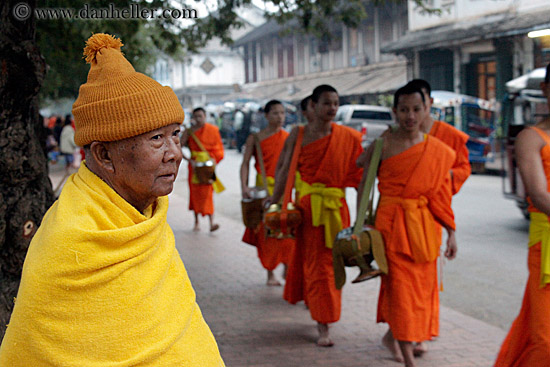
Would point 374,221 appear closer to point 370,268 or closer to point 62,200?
point 370,268

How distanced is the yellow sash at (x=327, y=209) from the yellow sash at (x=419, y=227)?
838mm

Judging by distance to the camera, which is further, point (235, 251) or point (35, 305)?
point (235, 251)

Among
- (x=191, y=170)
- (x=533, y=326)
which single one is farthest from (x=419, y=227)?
(x=191, y=170)

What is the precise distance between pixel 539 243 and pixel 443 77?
2317cm

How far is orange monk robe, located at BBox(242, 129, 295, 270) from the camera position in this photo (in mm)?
7188

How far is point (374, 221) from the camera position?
5035 millimetres

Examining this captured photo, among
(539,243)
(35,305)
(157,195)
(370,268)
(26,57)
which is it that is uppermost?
(26,57)

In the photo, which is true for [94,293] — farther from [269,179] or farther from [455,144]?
[269,179]

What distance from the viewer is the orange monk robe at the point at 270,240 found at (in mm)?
7188

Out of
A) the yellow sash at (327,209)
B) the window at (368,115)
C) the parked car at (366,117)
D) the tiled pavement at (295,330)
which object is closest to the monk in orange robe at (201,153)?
the tiled pavement at (295,330)

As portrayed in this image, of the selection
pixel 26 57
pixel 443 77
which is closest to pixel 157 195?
pixel 26 57

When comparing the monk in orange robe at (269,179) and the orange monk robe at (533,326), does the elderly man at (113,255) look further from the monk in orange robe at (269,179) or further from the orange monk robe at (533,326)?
the monk in orange robe at (269,179)

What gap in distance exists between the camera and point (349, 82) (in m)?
34.8

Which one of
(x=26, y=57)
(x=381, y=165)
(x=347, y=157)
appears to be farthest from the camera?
(x=347, y=157)
